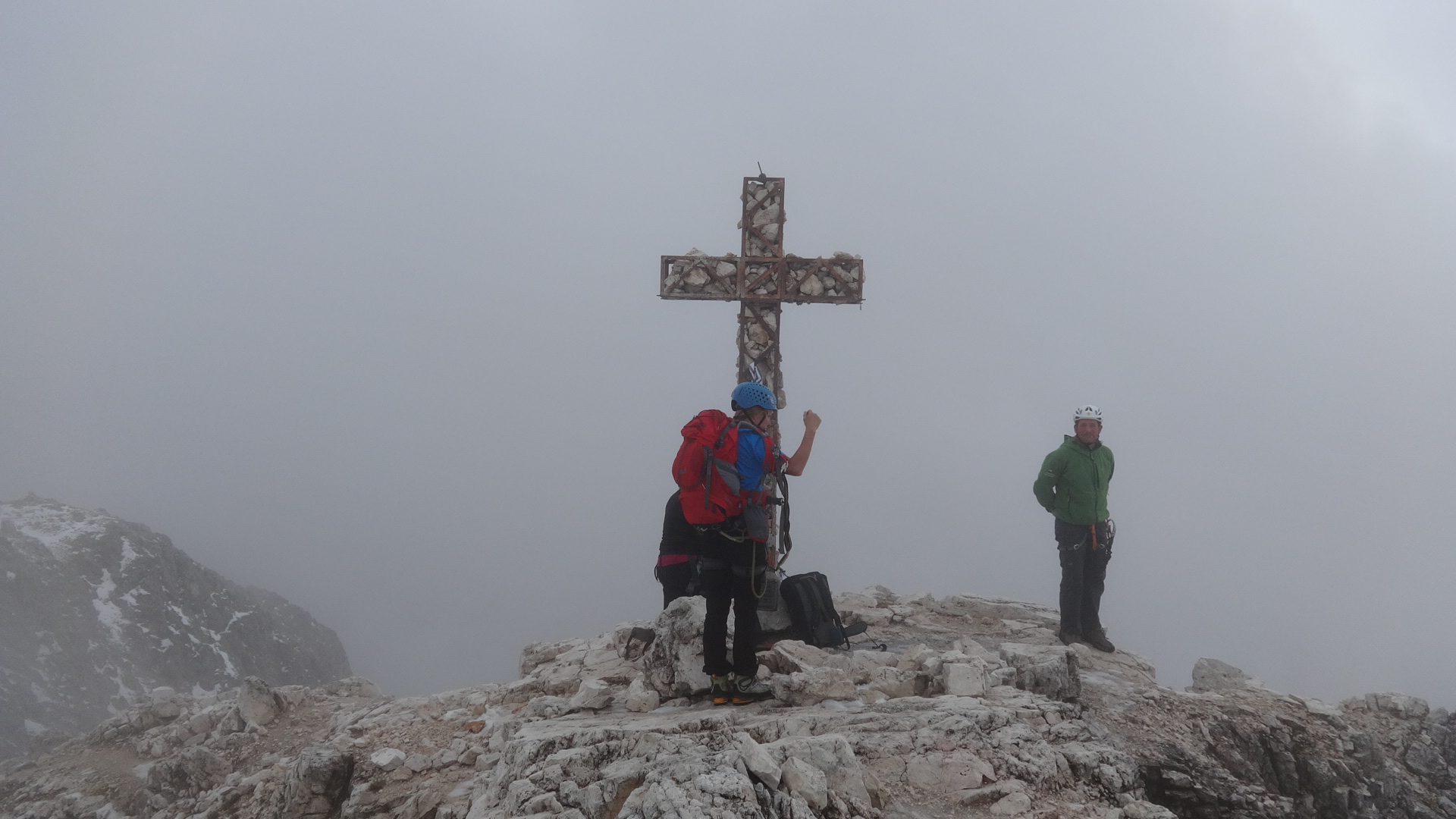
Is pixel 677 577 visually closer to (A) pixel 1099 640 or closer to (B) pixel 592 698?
(B) pixel 592 698

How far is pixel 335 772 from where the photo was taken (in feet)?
18.3

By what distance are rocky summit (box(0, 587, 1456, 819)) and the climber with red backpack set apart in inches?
10.2

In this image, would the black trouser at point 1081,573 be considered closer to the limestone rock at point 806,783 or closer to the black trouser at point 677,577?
the black trouser at point 677,577

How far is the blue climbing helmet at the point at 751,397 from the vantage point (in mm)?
5520

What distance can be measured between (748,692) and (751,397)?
206 centimetres

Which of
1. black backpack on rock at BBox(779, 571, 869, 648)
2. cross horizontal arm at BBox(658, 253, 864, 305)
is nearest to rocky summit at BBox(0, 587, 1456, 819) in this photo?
black backpack on rock at BBox(779, 571, 869, 648)

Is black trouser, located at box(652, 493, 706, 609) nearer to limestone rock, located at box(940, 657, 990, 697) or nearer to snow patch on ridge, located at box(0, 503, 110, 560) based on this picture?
limestone rock, located at box(940, 657, 990, 697)

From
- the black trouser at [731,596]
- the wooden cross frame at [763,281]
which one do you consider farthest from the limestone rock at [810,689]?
the wooden cross frame at [763,281]

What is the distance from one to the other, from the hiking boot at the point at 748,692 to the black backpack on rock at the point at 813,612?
7.21 ft

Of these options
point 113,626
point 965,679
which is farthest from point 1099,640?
point 113,626

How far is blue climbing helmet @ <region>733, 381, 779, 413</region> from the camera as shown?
552 centimetres

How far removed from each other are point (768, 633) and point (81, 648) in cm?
3388

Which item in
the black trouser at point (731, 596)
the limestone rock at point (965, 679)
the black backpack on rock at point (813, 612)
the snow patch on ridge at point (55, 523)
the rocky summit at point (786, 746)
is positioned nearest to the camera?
the rocky summit at point (786, 746)

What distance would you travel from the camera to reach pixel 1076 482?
783 centimetres
